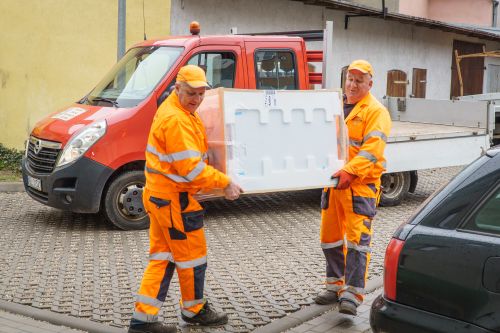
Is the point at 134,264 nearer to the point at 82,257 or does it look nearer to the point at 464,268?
the point at 82,257

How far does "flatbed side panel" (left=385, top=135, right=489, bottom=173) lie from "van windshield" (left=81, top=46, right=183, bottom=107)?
318 centimetres

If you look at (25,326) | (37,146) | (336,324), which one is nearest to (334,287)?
(336,324)

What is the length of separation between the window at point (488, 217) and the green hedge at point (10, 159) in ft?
34.4

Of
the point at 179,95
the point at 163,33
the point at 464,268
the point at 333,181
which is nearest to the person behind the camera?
the point at 464,268

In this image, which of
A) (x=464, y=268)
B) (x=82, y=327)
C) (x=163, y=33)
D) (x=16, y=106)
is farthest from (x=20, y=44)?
(x=464, y=268)

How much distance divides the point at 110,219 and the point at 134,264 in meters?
1.50

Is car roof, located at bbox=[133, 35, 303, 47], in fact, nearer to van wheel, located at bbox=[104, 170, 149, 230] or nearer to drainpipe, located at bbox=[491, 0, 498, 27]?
van wheel, located at bbox=[104, 170, 149, 230]

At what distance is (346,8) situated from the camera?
17.2 metres

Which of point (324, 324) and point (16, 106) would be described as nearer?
point (324, 324)

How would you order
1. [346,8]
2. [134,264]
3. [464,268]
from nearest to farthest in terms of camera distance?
[464,268]
[134,264]
[346,8]

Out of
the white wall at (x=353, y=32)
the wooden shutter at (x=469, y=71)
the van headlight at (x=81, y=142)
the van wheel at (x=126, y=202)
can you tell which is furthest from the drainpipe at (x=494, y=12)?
the van headlight at (x=81, y=142)

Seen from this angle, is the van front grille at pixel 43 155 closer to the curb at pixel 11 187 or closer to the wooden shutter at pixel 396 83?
the curb at pixel 11 187

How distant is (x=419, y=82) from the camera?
21.0 meters

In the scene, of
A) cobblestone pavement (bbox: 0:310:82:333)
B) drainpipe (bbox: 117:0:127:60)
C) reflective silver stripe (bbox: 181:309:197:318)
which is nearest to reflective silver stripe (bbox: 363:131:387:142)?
reflective silver stripe (bbox: 181:309:197:318)
